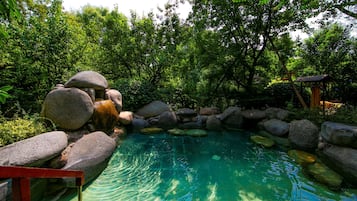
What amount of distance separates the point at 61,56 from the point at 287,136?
850cm

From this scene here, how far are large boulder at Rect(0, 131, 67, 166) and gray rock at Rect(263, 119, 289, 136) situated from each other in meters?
6.92

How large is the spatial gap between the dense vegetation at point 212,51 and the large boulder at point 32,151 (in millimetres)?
4055

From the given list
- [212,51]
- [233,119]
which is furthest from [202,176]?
[212,51]

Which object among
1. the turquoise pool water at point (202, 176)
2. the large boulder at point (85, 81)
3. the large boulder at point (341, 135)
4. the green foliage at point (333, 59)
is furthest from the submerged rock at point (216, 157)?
the green foliage at point (333, 59)

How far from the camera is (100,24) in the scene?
11555mm

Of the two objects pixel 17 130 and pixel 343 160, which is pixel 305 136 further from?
pixel 17 130

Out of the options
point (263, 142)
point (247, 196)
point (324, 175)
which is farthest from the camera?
point (263, 142)

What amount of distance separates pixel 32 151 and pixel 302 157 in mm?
6010

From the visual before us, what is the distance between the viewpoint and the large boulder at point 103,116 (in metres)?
5.46

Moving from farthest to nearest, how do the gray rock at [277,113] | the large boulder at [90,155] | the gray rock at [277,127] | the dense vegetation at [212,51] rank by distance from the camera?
the dense vegetation at [212,51]
the gray rock at [277,113]
the gray rock at [277,127]
the large boulder at [90,155]

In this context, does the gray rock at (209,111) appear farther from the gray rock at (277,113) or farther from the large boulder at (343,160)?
the large boulder at (343,160)

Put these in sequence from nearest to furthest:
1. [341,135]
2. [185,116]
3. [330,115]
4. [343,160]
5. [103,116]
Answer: [343,160] → [341,135] → [103,116] → [330,115] → [185,116]

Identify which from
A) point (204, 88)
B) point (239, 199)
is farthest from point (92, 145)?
point (204, 88)

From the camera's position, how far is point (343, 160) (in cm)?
444
